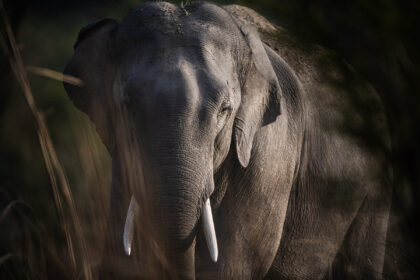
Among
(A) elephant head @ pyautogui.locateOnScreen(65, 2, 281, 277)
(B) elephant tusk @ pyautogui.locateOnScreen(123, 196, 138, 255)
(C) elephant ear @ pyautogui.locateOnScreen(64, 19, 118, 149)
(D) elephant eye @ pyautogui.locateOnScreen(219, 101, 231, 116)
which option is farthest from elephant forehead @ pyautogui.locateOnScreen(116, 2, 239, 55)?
(B) elephant tusk @ pyautogui.locateOnScreen(123, 196, 138, 255)

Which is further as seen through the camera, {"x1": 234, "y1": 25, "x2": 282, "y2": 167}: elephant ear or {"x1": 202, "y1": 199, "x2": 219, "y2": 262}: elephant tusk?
{"x1": 234, "y1": 25, "x2": 282, "y2": 167}: elephant ear

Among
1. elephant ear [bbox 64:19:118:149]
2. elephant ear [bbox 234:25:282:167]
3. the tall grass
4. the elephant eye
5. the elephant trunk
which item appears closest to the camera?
the elephant trunk

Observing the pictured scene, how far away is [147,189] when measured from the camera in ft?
8.79

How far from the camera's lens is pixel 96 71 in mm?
3289

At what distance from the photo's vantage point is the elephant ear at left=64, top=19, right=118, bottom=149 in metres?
3.25

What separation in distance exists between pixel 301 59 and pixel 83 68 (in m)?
1.56

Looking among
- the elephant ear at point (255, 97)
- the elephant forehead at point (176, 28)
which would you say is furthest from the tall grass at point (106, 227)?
the elephant ear at point (255, 97)

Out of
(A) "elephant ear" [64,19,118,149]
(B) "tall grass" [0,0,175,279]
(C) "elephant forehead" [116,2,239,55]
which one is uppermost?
(C) "elephant forehead" [116,2,239,55]

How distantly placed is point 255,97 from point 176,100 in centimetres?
66

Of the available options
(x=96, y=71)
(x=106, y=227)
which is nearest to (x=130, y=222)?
(x=106, y=227)

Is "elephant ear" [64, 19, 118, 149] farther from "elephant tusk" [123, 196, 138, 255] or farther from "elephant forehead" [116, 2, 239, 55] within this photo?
"elephant tusk" [123, 196, 138, 255]

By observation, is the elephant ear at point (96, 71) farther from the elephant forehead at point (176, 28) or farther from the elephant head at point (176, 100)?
the elephant forehead at point (176, 28)

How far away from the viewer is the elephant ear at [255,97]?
310 centimetres

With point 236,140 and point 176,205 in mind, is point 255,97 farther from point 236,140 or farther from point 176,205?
point 176,205
